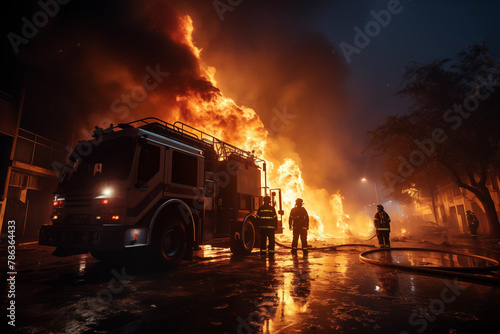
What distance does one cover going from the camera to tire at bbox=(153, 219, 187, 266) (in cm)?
577

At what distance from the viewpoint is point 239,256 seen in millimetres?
8703

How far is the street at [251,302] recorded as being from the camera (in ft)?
9.11

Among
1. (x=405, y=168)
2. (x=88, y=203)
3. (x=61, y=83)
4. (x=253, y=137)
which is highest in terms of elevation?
(x=61, y=83)

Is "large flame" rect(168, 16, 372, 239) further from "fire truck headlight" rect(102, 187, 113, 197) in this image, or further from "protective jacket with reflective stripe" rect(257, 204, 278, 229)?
"fire truck headlight" rect(102, 187, 113, 197)

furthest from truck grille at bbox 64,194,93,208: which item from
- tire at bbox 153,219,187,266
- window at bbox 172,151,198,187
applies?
window at bbox 172,151,198,187

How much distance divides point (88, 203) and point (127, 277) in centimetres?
181

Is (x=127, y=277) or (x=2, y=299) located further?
(x=127, y=277)

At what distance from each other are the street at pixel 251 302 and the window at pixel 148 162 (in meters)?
2.20

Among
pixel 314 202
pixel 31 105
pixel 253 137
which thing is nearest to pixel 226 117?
pixel 253 137

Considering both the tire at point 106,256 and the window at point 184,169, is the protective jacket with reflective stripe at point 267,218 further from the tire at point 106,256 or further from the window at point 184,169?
the tire at point 106,256

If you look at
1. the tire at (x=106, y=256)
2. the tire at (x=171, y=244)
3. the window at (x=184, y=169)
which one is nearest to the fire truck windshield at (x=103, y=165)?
the window at (x=184, y=169)

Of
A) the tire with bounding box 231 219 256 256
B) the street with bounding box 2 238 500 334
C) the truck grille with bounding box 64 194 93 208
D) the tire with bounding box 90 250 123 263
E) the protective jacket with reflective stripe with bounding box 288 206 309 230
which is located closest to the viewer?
the street with bounding box 2 238 500 334

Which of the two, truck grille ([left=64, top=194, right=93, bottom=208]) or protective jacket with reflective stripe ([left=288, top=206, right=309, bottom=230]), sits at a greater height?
truck grille ([left=64, top=194, right=93, bottom=208])

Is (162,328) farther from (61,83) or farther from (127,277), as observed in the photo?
(61,83)
